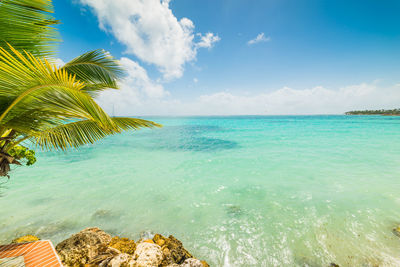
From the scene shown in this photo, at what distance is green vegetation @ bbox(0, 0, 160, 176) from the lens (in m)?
1.77

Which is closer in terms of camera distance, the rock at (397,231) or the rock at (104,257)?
the rock at (104,257)

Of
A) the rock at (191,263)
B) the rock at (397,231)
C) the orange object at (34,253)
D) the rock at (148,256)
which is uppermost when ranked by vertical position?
the orange object at (34,253)

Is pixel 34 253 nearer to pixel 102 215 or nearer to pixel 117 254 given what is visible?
pixel 117 254

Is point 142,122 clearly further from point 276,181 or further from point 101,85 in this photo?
point 276,181

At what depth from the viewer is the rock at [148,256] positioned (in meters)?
2.93

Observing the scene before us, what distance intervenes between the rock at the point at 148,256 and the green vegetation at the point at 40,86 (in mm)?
2429

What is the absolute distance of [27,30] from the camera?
272 cm

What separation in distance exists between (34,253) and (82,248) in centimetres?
76

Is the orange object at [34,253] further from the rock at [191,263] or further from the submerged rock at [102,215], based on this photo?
the submerged rock at [102,215]

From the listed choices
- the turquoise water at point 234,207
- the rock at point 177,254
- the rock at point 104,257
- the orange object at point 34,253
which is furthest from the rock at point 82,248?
the rock at point 177,254

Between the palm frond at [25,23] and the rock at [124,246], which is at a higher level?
the palm frond at [25,23]

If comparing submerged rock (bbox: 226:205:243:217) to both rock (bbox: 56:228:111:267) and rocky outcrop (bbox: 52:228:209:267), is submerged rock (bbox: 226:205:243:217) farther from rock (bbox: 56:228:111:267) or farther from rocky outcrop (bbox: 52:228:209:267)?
rock (bbox: 56:228:111:267)

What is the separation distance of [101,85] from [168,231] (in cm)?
469

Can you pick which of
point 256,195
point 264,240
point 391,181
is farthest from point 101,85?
point 391,181
